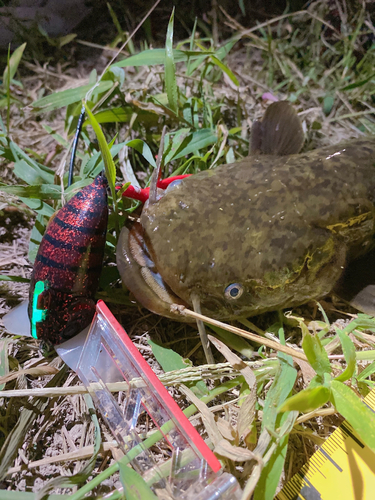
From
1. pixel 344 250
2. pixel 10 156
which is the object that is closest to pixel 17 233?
pixel 10 156

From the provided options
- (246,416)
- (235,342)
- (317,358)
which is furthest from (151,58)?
(246,416)

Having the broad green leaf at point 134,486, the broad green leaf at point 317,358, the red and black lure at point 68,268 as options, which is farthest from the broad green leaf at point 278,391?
the red and black lure at point 68,268

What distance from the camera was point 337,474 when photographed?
1.26 meters

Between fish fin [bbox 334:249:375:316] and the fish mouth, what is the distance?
855 millimetres

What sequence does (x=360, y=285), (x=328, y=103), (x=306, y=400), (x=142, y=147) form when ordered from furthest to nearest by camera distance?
(x=328, y=103) → (x=142, y=147) → (x=360, y=285) → (x=306, y=400)

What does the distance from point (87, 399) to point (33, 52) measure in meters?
2.68

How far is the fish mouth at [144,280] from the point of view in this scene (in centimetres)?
154

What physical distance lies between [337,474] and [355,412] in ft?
1.00

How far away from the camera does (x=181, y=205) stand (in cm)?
150

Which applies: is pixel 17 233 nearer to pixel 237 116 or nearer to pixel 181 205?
pixel 181 205

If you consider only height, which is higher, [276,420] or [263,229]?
[263,229]

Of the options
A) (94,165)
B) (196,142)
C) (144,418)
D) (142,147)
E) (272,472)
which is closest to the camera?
(272,472)

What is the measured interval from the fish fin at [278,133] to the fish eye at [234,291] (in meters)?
0.90

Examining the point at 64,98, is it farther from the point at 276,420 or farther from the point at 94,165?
the point at 276,420
